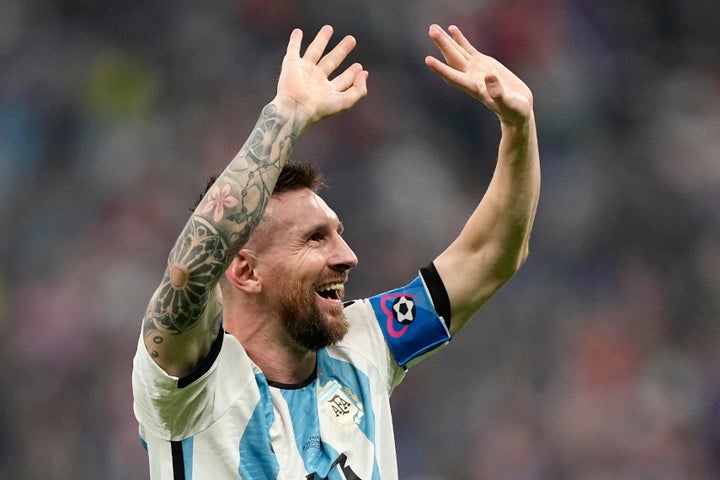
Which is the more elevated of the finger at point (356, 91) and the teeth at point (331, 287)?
the finger at point (356, 91)

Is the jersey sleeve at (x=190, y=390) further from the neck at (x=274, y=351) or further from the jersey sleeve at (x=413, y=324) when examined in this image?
the jersey sleeve at (x=413, y=324)

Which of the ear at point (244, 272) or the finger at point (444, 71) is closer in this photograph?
the finger at point (444, 71)

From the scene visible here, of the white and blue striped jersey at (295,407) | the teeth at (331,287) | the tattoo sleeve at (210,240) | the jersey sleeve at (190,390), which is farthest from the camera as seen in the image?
the teeth at (331,287)

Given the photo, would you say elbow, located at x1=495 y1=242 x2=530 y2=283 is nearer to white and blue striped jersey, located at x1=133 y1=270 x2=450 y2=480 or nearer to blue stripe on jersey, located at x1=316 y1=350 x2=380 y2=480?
white and blue striped jersey, located at x1=133 y1=270 x2=450 y2=480

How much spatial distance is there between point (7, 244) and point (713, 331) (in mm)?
4485

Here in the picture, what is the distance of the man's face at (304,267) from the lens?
3.37 m

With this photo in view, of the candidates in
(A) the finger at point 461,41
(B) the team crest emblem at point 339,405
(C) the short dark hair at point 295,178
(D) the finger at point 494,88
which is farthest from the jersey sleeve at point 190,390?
(A) the finger at point 461,41

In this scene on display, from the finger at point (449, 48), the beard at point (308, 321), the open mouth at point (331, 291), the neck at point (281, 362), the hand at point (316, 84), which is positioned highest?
the finger at point (449, 48)

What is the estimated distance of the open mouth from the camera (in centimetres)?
346

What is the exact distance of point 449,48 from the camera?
3393 mm

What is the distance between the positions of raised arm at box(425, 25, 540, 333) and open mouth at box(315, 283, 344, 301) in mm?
373

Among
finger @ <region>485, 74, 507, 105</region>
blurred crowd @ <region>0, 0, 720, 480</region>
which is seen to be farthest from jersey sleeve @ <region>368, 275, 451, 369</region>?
blurred crowd @ <region>0, 0, 720, 480</region>

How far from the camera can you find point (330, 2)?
7.41m

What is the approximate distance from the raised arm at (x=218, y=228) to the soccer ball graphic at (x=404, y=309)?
887 millimetres
